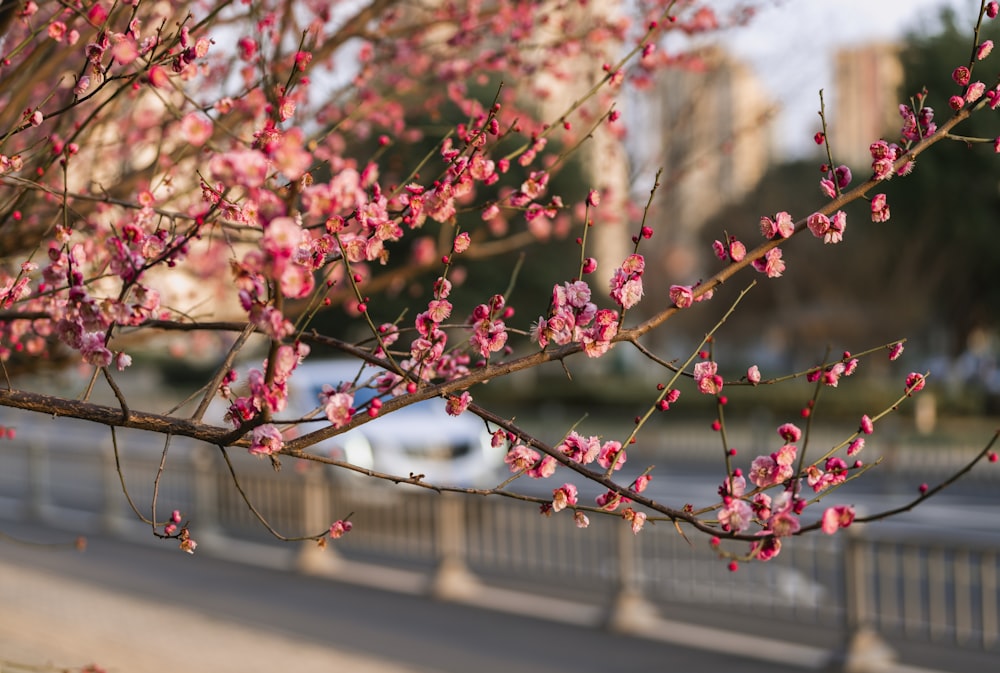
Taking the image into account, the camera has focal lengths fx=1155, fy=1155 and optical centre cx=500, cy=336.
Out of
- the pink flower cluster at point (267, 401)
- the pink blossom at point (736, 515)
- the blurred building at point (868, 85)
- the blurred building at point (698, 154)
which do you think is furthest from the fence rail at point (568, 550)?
the blurred building at point (868, 85)

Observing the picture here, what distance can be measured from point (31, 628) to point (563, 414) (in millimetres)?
21209

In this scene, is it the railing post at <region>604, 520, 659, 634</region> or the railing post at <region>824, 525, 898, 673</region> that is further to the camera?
the railing post at <region>604, 520, 659, 634</region>

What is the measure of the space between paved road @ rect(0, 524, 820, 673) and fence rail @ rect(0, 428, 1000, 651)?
1.78ft

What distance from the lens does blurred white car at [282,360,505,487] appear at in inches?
576

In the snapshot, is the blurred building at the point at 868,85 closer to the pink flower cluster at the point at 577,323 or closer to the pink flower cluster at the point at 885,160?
the pink flower cluster at the point at 885,160

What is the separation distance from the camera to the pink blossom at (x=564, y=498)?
3.08m

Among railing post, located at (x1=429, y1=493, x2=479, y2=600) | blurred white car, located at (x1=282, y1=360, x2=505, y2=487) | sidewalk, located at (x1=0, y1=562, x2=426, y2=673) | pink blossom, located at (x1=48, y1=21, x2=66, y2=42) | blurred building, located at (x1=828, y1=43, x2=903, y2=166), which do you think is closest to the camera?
pink blossom, located at (x1=48, y1=21, x2=66, y2=42)

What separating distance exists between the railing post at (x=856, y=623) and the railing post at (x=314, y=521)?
18.3 ft

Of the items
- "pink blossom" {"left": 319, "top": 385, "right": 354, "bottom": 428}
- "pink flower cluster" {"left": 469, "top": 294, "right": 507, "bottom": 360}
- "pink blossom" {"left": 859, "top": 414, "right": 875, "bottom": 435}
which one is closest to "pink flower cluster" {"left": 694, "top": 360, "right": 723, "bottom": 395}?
"pink blossom" {"left": 859, "top": 414, "right": 875, "bottom": 435}

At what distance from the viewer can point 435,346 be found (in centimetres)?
317

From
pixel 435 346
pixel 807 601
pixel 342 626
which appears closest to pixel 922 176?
pixel 807 601

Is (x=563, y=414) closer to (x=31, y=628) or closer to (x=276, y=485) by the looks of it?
(x=276, y=485)

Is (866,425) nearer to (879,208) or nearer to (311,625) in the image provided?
(879,208)

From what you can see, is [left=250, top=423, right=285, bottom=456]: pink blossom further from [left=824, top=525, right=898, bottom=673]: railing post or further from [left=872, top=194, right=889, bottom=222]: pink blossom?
[left=824, top=525, right=898, bottom=673]: railing post
